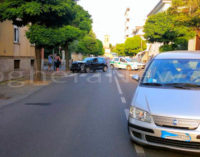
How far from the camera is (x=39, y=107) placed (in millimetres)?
8719

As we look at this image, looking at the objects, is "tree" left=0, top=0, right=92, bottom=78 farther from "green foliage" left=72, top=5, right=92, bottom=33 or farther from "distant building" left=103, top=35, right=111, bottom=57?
"distant building" left=103, top=35, right=111, bottom=57

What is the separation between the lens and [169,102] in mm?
4348

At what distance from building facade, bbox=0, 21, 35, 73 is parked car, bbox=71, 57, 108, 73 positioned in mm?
5047

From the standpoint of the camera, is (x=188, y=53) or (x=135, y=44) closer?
(x=188, y=53)

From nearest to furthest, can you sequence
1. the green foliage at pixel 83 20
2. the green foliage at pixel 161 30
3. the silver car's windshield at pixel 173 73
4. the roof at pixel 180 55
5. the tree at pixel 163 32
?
the silver car's windshield at pixel 173 73 < the roof at pixel 180 55 < the green foliage at pixel 83 20 < the tree at pixel 163 32 < the green foliage at pixel 161 30

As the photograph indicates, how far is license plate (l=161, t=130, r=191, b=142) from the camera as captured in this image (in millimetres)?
3967

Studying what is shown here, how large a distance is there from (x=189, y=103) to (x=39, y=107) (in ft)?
18.5

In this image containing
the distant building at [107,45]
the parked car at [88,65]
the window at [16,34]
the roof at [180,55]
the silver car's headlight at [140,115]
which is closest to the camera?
the silver car's headlight at [140,115]

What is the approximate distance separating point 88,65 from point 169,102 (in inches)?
1010

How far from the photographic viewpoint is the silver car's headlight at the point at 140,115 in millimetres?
4271

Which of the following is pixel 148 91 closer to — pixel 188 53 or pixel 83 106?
pixel 188 53

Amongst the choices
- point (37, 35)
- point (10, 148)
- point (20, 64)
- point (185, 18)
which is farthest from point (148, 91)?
point (20, 64)

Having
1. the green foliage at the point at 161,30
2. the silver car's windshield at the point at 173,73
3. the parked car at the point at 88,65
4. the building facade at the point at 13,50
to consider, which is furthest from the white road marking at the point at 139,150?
the green foliage at the point at 161,30

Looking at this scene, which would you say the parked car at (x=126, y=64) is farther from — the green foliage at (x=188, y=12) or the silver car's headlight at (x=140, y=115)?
the silver car's headlight at (x=140, y=115)
